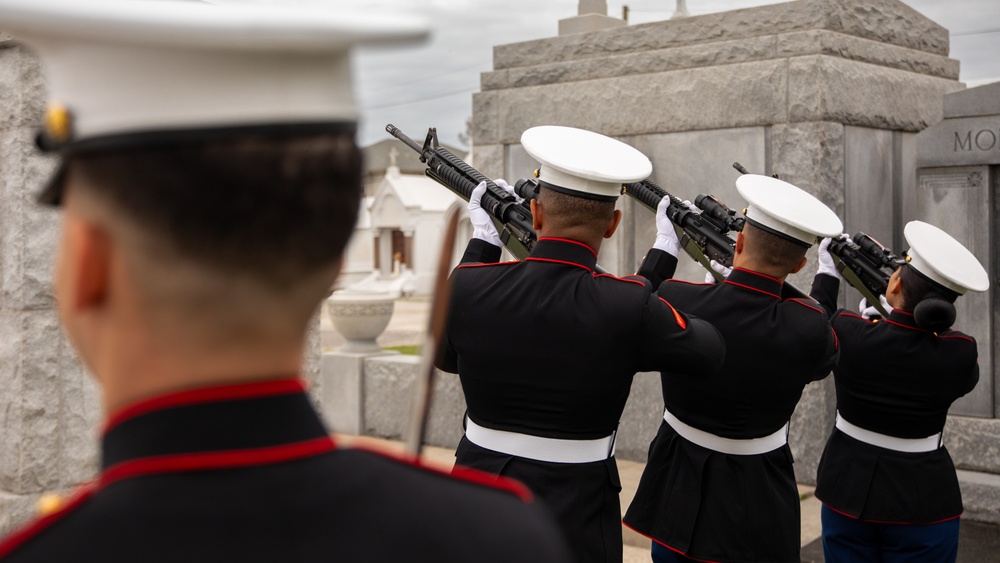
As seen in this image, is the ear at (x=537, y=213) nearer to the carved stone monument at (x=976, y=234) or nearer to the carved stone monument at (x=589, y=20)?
the carved stone monument at (x=976, y=234)

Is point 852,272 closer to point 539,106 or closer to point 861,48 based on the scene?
point 861,48

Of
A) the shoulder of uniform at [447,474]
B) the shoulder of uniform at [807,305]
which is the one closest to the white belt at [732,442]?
the shoulder of uniform at [807,305]

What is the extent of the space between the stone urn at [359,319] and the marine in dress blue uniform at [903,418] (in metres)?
4.67

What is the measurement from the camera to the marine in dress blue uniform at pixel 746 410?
3.71 m

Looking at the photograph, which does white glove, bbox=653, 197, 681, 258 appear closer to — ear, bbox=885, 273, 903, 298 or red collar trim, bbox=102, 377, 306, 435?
ear, bbox=885, 273, 903, 298

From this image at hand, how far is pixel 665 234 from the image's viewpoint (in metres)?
4.16

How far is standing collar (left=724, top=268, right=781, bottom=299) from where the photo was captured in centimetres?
378

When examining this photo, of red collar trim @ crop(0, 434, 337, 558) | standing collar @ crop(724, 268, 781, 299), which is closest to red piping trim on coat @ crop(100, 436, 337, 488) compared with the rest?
red collar trim @ crop(0, 434, 337, 558)

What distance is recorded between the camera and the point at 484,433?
3.22m

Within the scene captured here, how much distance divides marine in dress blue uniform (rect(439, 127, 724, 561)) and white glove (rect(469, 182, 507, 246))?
0.39 m

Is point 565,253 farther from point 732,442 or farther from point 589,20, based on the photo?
point 589,20

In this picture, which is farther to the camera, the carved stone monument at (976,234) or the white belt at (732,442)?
the carved stone monument at (976,234)

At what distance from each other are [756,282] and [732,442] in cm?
55

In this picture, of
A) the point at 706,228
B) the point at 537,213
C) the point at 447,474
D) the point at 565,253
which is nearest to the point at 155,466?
the point at 447,474
